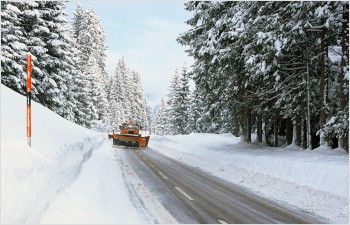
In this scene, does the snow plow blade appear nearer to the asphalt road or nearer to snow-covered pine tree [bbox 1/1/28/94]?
snow-covered pine tree [bbox 1/1/28/94]

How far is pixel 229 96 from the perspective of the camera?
75.8 ft

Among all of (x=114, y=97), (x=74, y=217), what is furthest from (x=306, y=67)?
(x=114, y=97)

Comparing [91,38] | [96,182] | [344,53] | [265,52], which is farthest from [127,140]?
[91,38]

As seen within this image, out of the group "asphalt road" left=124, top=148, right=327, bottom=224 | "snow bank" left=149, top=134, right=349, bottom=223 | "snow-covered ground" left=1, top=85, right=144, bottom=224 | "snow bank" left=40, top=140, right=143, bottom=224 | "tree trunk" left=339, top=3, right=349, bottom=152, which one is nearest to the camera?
"snow-covered ground" left=1, top=85, right=144, bottom=224

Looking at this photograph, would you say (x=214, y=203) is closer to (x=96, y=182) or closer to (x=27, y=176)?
(x=96, y=182)

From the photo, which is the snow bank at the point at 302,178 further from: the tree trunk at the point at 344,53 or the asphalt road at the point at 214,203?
the tree trunk at the point at 344,53

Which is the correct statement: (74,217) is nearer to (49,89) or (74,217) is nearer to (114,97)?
(49,89)

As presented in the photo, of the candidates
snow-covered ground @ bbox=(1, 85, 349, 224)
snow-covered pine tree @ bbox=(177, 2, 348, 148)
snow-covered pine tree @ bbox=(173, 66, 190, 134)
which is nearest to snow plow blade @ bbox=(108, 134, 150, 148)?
snow-covered pine tree @ bbox=(177, 2, 348, 148)

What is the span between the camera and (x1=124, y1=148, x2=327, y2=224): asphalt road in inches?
315

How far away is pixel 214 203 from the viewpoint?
31.3 ft

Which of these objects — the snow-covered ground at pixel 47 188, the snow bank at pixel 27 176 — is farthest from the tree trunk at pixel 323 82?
the snow bank at pixel 27 176

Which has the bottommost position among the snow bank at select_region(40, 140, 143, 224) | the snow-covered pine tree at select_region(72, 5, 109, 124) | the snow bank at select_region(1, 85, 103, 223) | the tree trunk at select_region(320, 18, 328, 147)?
the snow bank at select_region(40, 140, 143, 224)

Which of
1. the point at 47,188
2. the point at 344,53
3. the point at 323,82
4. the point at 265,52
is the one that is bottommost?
the point at 47,188

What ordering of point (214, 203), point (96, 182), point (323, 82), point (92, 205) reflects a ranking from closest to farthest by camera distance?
1. point (92, 205)
2. point (214, 203)
3. point (96, 182)
4. point (323, 82)
